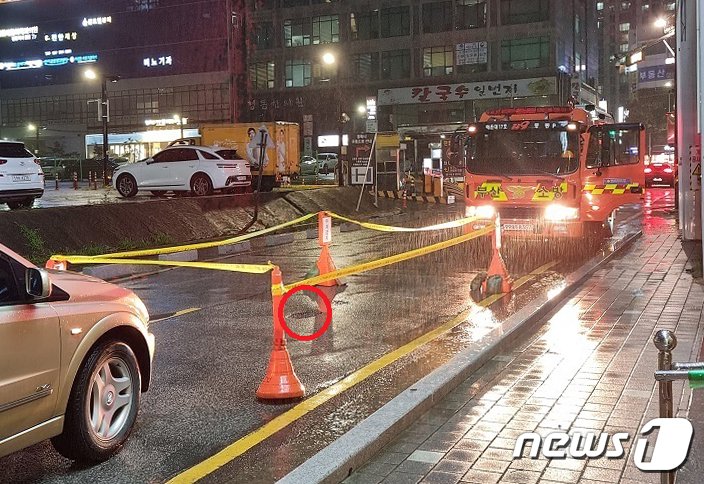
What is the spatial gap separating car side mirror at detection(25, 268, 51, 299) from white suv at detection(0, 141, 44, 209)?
1661 centimetres

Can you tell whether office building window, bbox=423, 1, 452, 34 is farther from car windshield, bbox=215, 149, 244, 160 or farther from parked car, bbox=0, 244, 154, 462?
parked car, bbox=0, 244, 154, 462

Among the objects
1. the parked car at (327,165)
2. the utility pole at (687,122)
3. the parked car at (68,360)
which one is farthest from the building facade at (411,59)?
the parked car at (68,360)

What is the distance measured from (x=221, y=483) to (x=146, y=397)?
7.15 ft

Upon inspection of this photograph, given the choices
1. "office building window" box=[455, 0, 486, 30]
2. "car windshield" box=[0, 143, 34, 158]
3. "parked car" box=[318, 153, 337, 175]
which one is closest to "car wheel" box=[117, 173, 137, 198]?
"car windshield" box=[0, 143, 34, 158]

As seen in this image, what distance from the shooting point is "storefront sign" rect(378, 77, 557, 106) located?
6500 cm

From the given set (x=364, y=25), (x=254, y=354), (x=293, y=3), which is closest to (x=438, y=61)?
(x=364, y=25)

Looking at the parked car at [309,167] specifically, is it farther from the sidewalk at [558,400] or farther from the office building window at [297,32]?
the sidewalk at [558,400]

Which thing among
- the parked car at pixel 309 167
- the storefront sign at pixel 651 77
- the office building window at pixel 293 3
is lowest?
the parked car at pixel 309 167

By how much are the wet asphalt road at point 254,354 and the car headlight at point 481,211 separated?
111cm

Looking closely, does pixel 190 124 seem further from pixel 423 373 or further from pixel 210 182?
pixel 423 373

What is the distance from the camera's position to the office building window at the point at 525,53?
6544 cm

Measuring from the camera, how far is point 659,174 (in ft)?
144

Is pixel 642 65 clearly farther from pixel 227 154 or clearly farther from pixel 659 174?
pixel 227 154

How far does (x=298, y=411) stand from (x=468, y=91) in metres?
63.9
